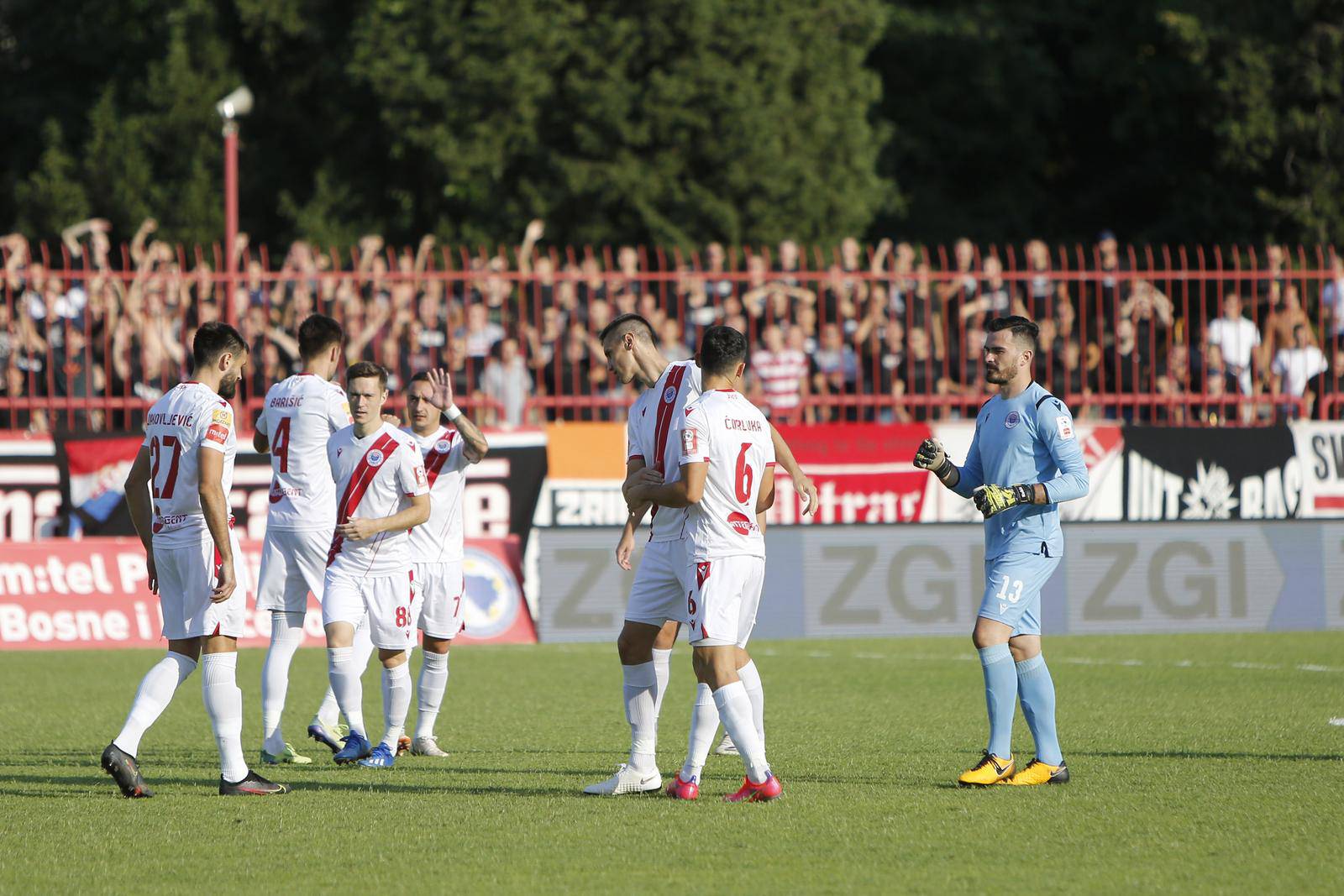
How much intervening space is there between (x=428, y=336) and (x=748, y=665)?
9.02m

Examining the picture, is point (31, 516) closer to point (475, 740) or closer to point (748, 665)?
point (475, 740)

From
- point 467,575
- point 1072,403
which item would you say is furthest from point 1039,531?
point 1072,403

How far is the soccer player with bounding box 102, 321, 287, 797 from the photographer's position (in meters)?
7.43

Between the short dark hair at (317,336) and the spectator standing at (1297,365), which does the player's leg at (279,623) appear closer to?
the short dark hair at (317,336)

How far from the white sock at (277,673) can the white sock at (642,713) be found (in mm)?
1992

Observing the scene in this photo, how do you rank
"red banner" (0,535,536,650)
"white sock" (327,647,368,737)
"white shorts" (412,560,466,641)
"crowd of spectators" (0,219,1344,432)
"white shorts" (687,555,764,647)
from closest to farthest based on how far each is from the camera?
"white shorts" (687,555,764,647) < "white sock" (327,647,368,737) < "white shorts" (412,560,466,641) < "red banner" (0,535,536,650) < "crowd of spectators" (0,219,1344,432)

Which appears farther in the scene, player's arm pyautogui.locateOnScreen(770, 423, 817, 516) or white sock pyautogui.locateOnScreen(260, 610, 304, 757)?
white sock pyautogui.locateOnScreen(260, 610, 304, 757)

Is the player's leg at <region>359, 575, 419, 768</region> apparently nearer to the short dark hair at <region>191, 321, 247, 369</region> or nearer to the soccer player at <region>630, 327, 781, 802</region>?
the short dark hair at <region>191, 321, 247, 369</region>

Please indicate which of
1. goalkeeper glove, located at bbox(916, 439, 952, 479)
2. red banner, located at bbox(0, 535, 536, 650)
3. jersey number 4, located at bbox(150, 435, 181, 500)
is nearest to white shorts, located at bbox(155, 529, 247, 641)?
jersey number 4, located at bbox(150, 435, 181, 500)

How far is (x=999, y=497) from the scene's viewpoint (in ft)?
24.5

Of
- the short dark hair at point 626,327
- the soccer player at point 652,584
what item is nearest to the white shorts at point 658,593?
the soccer player at point 652,584

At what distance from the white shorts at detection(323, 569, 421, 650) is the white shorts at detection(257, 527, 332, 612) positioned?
0.20m

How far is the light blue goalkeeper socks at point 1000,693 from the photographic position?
766cm

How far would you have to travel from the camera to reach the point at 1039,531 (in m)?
7.86
